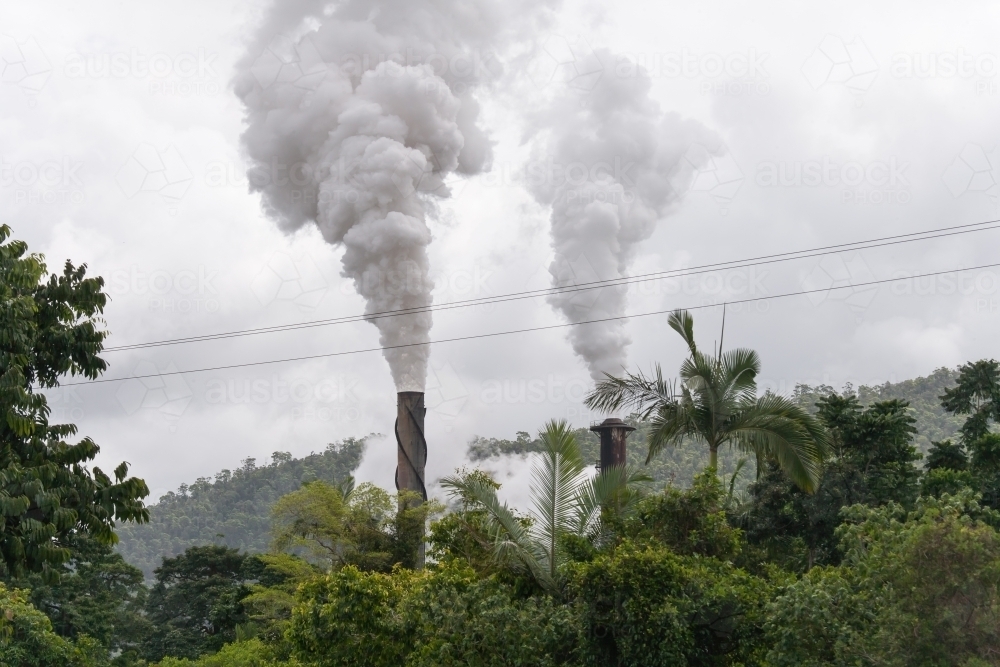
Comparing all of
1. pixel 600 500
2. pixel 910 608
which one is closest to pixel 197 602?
pixel 600 500

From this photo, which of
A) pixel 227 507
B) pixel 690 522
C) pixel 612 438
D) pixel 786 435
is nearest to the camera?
pixel 690 522

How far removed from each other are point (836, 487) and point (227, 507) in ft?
289

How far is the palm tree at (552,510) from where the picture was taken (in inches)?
506

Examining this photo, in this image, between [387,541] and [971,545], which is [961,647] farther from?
[387,541]

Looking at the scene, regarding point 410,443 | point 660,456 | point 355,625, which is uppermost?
point 660,456

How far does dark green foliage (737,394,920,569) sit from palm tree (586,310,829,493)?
2.04 meters

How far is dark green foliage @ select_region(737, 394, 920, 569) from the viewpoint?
57.0ft

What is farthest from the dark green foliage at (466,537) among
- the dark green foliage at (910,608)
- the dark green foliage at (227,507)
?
the dark green foliage at (227,507)

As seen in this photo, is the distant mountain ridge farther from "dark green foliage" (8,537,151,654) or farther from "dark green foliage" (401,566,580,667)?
"dark green foliage" (401,566,580,667)

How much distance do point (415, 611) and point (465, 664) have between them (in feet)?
4.64

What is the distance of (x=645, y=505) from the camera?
13.4 meters

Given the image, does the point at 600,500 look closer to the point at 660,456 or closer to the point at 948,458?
the point at 948,458

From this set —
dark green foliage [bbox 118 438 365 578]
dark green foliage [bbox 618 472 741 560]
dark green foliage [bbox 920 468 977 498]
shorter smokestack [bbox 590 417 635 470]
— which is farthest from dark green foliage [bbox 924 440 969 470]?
A: dark green foliage [bbox 118 438 365 578]

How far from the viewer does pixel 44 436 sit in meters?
10.8
